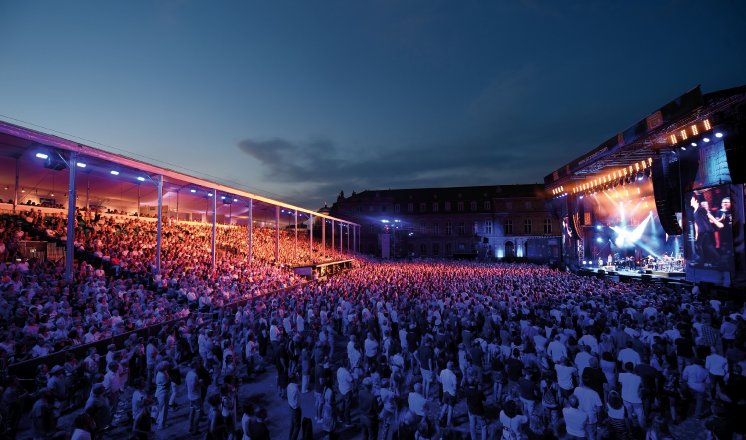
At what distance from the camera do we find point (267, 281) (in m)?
21.8

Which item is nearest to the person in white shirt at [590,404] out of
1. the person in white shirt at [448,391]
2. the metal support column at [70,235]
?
the person in white shirt at [448,391]

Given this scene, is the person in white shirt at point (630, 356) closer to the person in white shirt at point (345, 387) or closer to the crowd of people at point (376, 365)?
the crowd of people at point (376, 365)

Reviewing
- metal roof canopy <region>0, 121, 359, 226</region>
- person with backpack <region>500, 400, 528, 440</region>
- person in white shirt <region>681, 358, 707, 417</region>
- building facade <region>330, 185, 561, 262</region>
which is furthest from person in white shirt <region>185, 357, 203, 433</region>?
building facade <region>330, 185, 561, 262</region>

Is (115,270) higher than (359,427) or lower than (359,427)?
higher

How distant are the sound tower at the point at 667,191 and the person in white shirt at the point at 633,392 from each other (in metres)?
19.2

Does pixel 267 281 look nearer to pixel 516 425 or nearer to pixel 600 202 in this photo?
pixel 516 425

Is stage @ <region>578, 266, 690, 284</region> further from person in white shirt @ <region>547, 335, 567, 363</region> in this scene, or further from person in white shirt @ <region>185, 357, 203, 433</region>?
person in white shirt @ <region>185, 357, 203, 433</region>

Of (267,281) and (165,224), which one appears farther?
(165,224)

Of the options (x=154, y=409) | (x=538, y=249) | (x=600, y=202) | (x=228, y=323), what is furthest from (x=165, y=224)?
(x=538, y=249)

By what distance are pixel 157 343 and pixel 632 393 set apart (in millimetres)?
10923

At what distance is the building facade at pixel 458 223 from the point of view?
60719 millimetres

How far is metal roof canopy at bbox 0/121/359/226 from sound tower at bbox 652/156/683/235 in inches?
992

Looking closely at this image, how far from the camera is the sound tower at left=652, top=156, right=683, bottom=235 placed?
21305 mm

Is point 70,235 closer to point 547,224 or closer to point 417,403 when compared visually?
point 417,403
